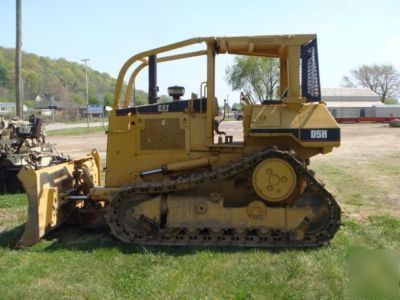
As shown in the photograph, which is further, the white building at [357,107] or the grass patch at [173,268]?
the white building at [357,107]

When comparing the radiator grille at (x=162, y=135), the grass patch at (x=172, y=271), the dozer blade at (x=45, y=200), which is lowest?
the grass patch at (x=172, y=271)

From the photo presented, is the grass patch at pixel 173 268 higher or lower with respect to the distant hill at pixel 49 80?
→ lower

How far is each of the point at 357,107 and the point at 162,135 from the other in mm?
65607

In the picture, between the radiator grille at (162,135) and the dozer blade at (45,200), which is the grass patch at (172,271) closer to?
the dozer blade at (45,200)

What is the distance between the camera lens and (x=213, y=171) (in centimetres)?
676

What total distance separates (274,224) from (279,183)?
0.58m

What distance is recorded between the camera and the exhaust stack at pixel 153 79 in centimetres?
761

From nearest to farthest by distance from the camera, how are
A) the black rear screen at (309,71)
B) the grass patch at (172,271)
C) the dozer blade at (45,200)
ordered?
the grass patch at (172,271), the dozer blade at (45,200), the black rear screen at (309,71)

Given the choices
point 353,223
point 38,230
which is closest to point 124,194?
point 38,230

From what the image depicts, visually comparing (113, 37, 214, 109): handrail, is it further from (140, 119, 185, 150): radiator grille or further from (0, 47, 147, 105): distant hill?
(0, 47, 147, 105): distant hill

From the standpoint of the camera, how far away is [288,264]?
5879 millimetres

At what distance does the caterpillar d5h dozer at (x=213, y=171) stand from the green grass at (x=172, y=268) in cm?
32

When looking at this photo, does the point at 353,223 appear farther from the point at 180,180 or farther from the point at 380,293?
the point at 380,293

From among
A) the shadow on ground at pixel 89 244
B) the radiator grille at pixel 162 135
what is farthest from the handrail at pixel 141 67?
the shadow on ground at pixel 89 244
